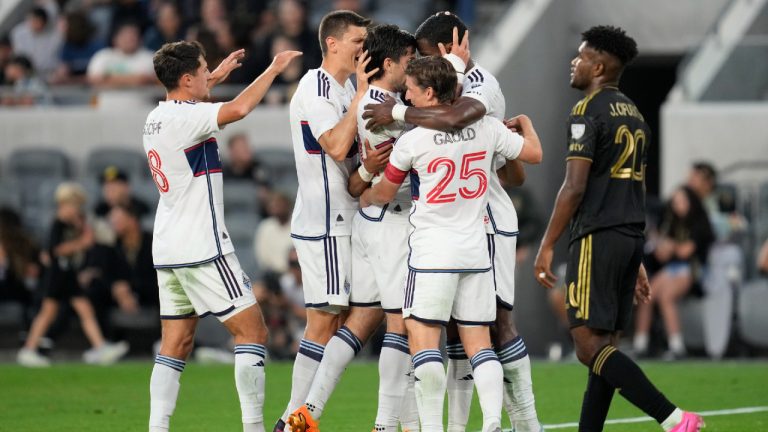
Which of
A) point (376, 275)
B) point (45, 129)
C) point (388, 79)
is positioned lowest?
point (376, 275)

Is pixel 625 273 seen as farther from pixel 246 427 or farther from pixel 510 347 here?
pixel 246 427

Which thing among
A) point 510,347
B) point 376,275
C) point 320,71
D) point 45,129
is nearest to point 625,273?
point 510,347

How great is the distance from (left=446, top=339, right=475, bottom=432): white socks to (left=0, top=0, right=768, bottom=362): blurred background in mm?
7962

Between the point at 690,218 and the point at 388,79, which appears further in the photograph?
the point at 690,218

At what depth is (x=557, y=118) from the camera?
2003 centimetres

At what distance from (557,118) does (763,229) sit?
3.82 m

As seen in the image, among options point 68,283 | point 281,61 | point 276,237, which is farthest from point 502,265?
point 68,283

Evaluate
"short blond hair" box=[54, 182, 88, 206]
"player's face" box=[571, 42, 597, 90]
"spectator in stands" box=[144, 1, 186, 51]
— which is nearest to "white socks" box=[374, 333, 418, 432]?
"player's face" box=[571, 42, 597, 90]

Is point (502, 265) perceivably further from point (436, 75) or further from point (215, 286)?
point (215, 286)

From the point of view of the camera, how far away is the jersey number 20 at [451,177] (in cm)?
807

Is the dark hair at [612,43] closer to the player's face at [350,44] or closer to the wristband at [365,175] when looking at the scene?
the player's face at [350,44]

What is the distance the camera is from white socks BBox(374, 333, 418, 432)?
8.66m

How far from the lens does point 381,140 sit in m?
8.49

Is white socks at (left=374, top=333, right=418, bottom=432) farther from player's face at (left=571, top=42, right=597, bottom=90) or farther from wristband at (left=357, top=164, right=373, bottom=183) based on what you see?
player's face at (left=571, top=42, right=597, bottom=90)
